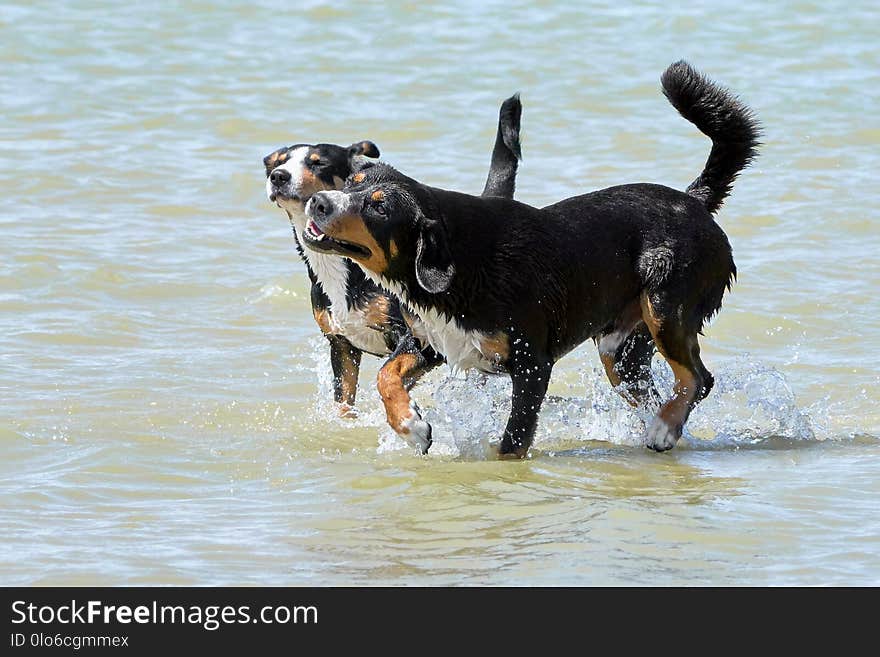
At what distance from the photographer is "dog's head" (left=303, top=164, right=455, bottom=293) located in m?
6.29

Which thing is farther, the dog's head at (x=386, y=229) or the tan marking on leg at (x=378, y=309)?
the tan marking on leg at (x=378, y=309)

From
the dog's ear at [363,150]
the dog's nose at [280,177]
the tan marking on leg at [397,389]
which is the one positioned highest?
the dog's ear at [363,150]

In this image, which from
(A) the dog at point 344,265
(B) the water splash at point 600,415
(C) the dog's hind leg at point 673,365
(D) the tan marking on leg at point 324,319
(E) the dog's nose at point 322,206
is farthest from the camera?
(D) the tan marking on leg at point 324,319

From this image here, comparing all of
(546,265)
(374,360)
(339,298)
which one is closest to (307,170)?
(339,298)

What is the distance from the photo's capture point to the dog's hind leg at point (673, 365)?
23.7ft

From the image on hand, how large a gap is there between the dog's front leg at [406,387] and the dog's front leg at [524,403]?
39 cm

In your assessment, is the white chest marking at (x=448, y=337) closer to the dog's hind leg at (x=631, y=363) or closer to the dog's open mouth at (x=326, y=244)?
the dog's open mouth at (x=326, y=244)

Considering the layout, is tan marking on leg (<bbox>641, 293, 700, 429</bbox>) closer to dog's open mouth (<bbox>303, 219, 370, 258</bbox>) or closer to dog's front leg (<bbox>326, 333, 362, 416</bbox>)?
dog's open mouth (<bbox>303, 219, 370, 258</bbox>)

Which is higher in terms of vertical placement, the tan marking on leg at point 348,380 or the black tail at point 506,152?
the black tail at point 506,152

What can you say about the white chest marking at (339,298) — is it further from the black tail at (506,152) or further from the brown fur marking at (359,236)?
the brown fur marking at (359,236)

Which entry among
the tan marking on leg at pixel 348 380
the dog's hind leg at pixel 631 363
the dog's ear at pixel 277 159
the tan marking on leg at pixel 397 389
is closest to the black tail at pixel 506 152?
the dog's hind leg at pixel 631 363

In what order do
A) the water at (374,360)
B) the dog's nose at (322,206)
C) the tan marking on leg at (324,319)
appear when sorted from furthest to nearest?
1. the tan marking on leg at (324,319)
2. the dog's nose at (322,206)
3. the water at (374,360)
